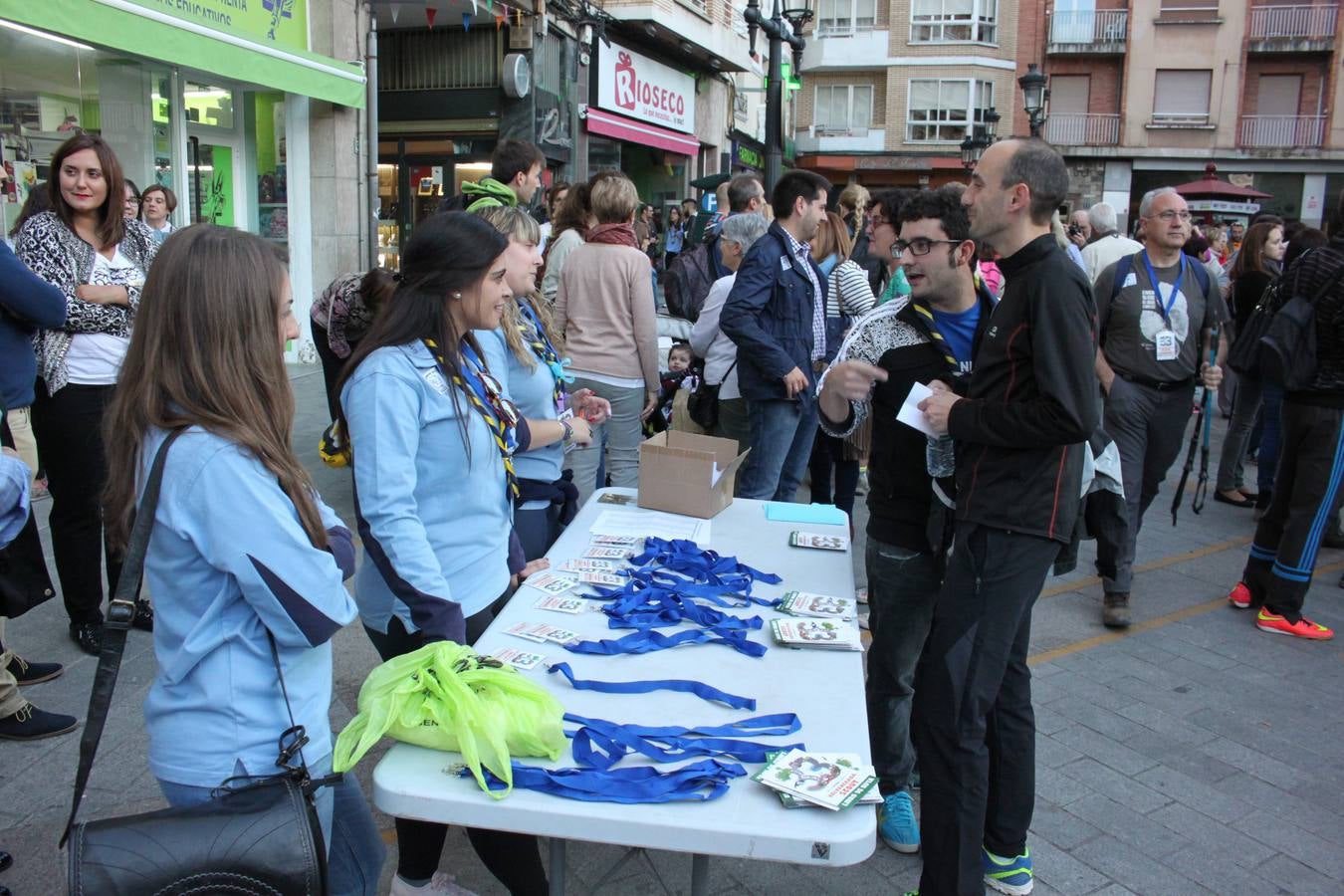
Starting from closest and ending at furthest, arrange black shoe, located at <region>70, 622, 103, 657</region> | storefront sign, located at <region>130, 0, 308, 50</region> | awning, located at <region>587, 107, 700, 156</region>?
black shoe, located at <region>70, 622, 103, 657</region> → storefront sign, located at <region>130, 0, 308, 50</region> → awning, located at <region>587, 107, 700, 156</region>

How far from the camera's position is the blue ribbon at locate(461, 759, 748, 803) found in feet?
5.90

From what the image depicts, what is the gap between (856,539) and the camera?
6.42 m

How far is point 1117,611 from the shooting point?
16.8ft

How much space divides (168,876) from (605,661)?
102 centimetres

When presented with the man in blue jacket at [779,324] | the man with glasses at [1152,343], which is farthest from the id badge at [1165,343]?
the man in blue jacket at [779,324]

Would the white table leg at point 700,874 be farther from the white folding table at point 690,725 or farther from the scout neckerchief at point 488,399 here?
the scout neckerchief at point 488,399

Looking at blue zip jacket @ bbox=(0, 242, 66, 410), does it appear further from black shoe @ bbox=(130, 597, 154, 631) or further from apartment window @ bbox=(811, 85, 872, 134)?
apartment window @ bbox=(811, 85, 872, 134)

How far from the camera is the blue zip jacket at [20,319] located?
3484 millimetres

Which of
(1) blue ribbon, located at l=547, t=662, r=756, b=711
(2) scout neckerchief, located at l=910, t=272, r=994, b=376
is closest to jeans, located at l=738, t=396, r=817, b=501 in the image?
(2) scout neckerchief, located at l=910, t=272, r=994, b=376

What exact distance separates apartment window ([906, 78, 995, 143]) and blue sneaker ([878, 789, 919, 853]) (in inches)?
1443

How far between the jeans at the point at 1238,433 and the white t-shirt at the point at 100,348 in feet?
23.9

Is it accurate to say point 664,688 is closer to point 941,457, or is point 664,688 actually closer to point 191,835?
point 191,835

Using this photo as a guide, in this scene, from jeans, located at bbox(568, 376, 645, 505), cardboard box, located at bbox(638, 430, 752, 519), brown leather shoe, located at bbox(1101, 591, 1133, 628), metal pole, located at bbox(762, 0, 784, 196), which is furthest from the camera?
metal pole, located at bbox(762, 0, 784, 196)

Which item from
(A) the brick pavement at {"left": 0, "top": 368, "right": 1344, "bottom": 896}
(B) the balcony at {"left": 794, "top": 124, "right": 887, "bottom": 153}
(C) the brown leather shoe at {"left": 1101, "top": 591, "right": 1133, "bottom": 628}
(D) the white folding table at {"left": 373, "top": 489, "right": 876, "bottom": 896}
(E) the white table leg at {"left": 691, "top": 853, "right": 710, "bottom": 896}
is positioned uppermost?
(B) the balcony at {"left": 794, "top": 124, "right": 887, "bottom": 153}
